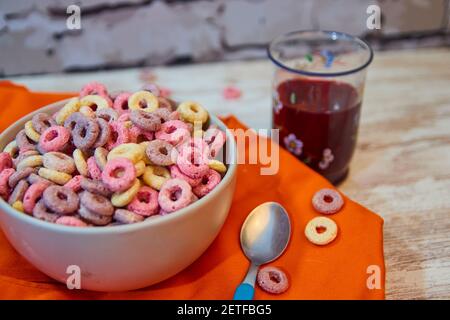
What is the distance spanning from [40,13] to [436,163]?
31.9 inches

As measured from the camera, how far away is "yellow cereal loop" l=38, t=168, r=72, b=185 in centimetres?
51

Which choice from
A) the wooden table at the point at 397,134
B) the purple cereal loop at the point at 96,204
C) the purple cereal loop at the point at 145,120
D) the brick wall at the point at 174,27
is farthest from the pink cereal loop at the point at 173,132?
the brick wall at the point at 174,27

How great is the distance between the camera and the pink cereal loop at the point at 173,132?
561 mm

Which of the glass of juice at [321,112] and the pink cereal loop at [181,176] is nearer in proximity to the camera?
the pink cereal loop at [181,176]

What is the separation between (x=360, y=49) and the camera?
0.78 m

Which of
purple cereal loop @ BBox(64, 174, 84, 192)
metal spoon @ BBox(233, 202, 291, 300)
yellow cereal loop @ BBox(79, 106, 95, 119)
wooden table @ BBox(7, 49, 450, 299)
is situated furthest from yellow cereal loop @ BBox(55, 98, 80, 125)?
wooden table @ BBox(7, 49, 450, 299)

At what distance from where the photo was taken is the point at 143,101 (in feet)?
2.04

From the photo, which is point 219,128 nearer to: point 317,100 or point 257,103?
point 317,100

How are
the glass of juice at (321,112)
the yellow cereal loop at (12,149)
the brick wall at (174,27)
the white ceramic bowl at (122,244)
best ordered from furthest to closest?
the brick wall at (174,27), the glass of juice at (321,112), the yellow cereal loop at (12,149), the white ceramic bowl at (122,244)

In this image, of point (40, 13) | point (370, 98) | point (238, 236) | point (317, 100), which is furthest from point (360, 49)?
point (40, 13)

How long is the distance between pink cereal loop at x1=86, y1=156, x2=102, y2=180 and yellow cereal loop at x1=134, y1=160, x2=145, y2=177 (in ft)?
0.13

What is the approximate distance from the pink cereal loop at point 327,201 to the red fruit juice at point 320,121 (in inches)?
3.5

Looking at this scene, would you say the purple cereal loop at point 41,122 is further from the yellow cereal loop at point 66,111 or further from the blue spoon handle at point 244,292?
the blue spoon handle at point 244,292
